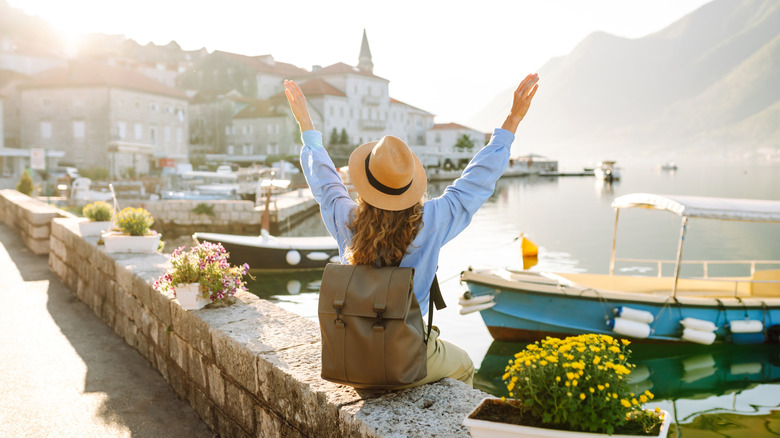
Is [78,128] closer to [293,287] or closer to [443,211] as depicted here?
[293,287]

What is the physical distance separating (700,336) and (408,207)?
10.5m

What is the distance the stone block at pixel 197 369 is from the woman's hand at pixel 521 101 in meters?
2.72

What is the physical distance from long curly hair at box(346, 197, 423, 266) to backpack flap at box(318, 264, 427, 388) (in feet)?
0.27

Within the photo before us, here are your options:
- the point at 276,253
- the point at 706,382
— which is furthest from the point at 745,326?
the point at 276,253

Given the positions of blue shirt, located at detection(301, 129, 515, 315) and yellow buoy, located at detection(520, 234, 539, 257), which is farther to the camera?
yellow buoy, located at detection(520, 234, 539, 257)

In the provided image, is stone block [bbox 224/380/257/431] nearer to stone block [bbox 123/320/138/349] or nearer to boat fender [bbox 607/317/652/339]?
stone block [bbox 123/320/138/349]

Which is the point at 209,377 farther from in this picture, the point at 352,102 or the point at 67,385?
the point at 352,102

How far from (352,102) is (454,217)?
88.7 meters

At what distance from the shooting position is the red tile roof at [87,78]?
5262 cm

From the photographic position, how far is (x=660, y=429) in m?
2.19

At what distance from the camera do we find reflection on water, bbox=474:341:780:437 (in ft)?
30.8

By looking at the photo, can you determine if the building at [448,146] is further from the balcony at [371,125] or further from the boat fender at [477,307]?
the boat fender at [477,307]

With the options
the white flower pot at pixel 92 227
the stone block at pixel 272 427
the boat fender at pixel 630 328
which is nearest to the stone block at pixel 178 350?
the stone block at pixel 272 427

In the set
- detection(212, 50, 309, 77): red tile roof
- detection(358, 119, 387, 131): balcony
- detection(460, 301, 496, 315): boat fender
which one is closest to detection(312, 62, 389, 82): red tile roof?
detection(212, 50, 309, 77): red tile roof
